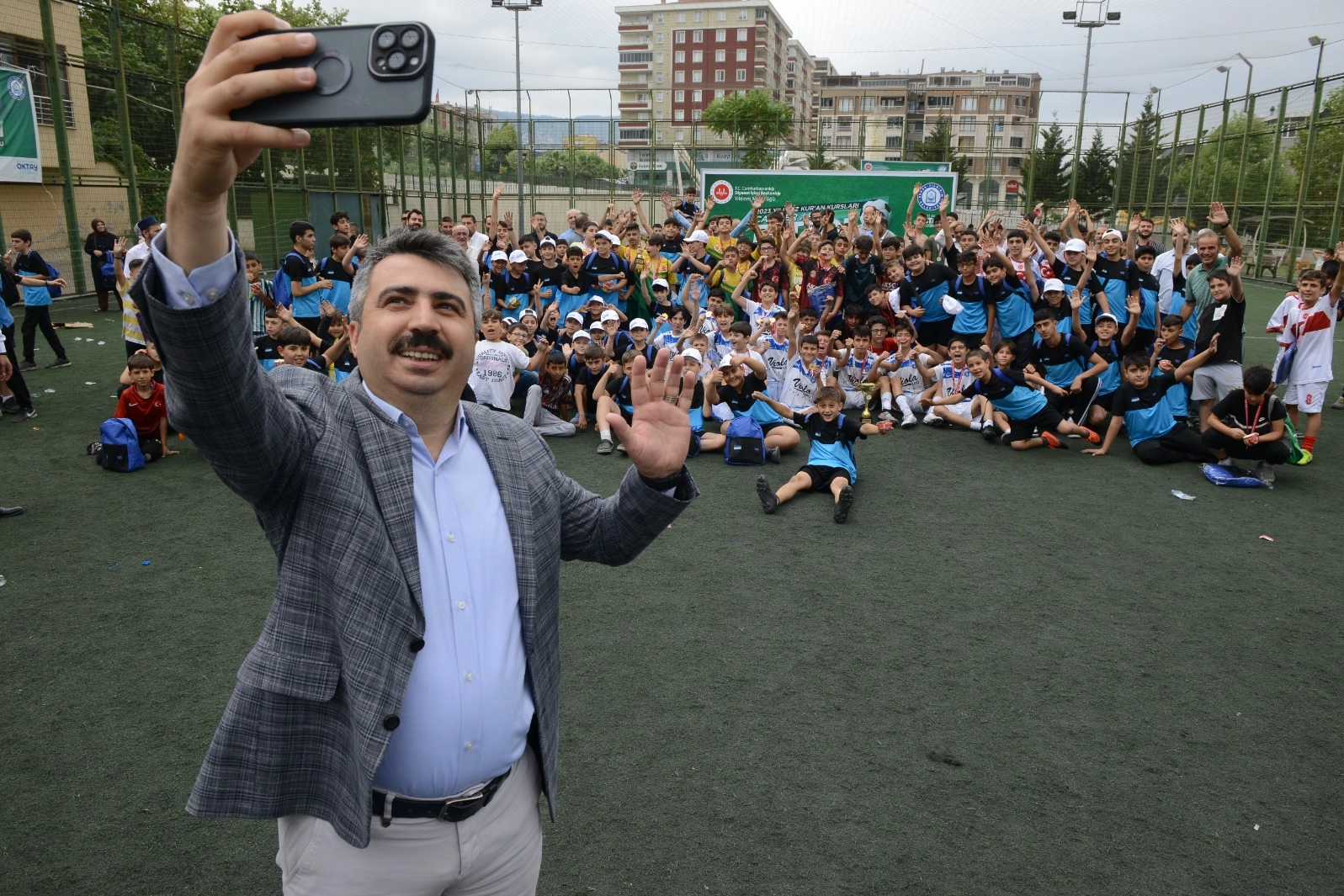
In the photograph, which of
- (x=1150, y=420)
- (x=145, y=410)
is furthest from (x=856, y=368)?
(x=145, y=410)

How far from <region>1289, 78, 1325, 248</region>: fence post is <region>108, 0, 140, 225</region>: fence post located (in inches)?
911

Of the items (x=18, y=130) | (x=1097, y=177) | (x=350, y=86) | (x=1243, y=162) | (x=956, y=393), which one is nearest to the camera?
(x=350, y=86)

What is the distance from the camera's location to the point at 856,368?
10164 millimetres

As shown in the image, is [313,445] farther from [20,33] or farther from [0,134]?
[20,33]

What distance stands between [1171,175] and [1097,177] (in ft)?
17.6

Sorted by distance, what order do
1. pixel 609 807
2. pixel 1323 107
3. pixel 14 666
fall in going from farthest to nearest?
1. pixel 1323 107
2. pixel 14 666
3. pixel 609 807

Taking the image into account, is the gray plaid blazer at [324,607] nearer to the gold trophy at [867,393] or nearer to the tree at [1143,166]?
the gold trophy at [867,393]

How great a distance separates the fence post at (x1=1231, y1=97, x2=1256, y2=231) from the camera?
22.8m

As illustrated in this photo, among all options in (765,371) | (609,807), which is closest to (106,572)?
(609,807)

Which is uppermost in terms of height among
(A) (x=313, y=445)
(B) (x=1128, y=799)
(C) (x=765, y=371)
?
(A) (x=313, y=445)

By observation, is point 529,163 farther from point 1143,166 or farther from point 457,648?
point 457,648

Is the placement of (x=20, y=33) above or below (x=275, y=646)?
above

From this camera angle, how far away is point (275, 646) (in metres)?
1.59

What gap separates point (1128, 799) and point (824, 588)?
7.02 ft
